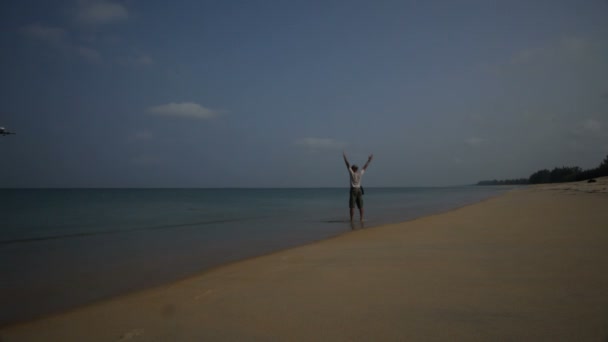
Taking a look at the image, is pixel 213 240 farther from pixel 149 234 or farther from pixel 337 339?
pixel 337 339

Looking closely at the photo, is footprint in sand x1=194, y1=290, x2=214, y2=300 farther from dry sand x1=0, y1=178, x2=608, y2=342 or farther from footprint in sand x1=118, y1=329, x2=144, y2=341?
footprint in sand x1=118, y1=329, x2=144, y2=341

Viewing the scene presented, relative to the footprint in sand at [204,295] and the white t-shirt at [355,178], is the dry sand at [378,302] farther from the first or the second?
the white t-shirt at [355,178]

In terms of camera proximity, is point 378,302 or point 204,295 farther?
point 204,295

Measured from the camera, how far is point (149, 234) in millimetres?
9680

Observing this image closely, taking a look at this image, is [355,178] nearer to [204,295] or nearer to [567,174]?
[204,295]

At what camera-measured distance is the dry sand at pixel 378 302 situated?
7.47ft

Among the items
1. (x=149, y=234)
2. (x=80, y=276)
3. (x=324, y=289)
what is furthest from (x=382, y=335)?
(x=149, y=234)

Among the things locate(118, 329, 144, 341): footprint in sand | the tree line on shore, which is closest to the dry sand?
locate(118, 329, 144, 341): footprint in sand

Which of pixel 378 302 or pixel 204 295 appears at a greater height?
pixel 378 302

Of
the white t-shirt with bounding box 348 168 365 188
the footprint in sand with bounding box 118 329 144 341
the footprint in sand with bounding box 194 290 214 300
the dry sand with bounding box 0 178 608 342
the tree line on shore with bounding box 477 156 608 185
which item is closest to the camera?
the dry sand with bounding box 0 178 608 342

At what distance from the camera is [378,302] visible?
283 centimetres

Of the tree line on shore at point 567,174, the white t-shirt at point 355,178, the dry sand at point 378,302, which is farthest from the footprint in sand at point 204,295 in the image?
the tree line on shore at point 567,174

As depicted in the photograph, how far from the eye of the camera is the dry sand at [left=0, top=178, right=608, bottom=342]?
7.47ft

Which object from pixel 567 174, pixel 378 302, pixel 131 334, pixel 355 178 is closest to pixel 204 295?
pixel 131 334
